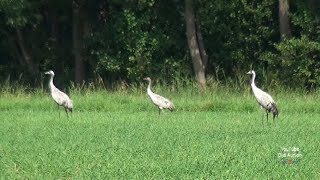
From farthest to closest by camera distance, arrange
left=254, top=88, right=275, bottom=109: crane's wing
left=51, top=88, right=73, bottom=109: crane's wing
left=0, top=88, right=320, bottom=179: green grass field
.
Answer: left=51, top=88, right=73, bottom=109: crane's wing → left=254, top=88, right=275, bottom=109: crane's wing → left=0, top=88, right=320, bottom=179: green grass field

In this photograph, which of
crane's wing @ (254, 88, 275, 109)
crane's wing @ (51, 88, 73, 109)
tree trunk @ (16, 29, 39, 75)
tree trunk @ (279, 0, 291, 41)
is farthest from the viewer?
tree trunk @ (16, 29, 39, 75)

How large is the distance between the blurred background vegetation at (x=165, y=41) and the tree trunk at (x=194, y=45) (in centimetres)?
3

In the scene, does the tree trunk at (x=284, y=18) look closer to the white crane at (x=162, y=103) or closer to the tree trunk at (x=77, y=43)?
the tree trunk at (x=77, y=43)

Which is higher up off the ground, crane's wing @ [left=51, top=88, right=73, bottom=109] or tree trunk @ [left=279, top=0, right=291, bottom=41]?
tree trunk @ [left=279, top=0, right=291, bottom=41]

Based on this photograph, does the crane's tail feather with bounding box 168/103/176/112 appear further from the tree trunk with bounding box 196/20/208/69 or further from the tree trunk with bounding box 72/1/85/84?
the tree trunk with bounding box 72/1/85/84

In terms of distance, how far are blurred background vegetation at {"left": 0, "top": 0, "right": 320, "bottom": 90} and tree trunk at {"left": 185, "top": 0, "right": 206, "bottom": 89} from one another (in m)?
0.03

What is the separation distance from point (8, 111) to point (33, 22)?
1244cm

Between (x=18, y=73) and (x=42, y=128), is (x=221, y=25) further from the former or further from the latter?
(x=42, y=128)

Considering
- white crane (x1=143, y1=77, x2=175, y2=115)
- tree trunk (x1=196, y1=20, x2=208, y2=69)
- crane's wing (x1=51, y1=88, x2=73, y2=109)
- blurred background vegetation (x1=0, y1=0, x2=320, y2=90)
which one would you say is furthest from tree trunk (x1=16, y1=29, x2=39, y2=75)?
white crane (x1=143, y1=77, x2=175, y2=115)

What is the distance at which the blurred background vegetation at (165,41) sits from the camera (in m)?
27.9

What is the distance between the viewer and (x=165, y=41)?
30625 millimetres

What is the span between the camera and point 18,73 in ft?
110

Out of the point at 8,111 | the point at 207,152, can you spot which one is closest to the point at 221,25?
the point at 8,111

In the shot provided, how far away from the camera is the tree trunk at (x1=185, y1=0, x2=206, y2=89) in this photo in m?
28.4
